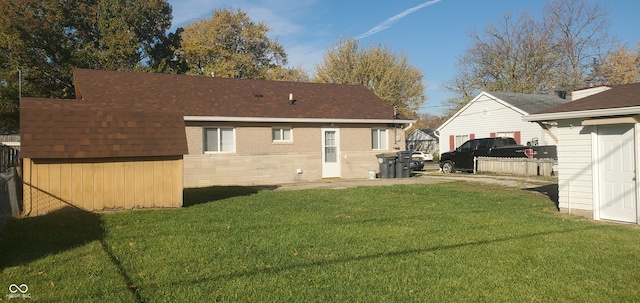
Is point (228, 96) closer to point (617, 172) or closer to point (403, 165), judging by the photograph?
point (403, 165)

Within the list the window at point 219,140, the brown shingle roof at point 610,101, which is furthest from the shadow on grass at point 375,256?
the window at point 219,140

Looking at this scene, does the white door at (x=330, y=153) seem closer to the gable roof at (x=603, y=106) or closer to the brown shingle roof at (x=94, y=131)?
the brown shingle roof at (x=94, y=131)

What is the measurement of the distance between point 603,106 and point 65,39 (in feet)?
105

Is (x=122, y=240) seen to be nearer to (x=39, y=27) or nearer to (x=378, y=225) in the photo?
(x=378, y=225)

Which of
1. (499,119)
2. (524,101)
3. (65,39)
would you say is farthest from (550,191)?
(65,39)

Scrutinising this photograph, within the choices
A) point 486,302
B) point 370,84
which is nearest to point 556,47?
point 370,84

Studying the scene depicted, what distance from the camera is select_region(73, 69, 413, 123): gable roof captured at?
17.2 metres

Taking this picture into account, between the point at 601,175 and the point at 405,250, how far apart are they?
221 inches

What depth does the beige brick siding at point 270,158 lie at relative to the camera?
16.8 metres

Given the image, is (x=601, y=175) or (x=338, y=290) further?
(x=601, y=175)

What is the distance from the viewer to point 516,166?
21.7 m

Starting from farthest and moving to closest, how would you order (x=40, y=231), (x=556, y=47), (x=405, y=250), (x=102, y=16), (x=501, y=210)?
(x=556, y=47), (x=102, y=16), (x=501, y=210), (x=40, y=231), (x=405, y=250)

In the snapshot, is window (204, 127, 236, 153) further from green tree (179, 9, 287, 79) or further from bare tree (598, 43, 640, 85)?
bare tree (598, 43, 640, 85)

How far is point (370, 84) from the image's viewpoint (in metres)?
45.2
